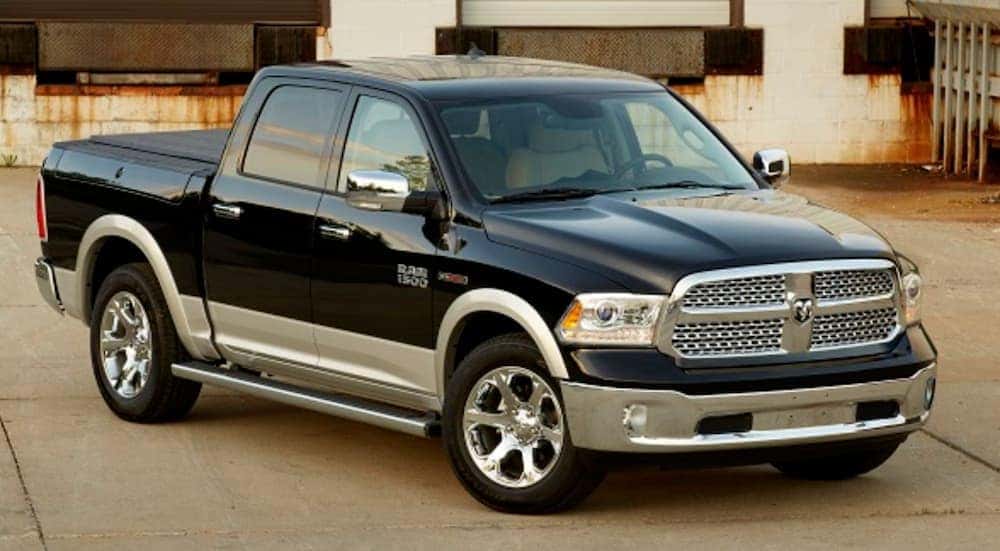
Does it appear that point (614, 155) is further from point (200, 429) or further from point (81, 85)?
point (81, 85)

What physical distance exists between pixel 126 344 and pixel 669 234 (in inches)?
123

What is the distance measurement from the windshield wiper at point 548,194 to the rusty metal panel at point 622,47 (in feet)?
41.5

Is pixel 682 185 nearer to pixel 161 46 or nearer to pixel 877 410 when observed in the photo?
pixel 877 410

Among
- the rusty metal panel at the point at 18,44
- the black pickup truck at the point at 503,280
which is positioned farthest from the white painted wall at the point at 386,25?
the black pickup truck at the point at 503,280

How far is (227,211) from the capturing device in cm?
1033

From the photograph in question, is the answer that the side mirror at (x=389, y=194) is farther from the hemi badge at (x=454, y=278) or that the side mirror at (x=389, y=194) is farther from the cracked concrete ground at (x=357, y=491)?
the cracked concrete ground at (x=357, y=491)

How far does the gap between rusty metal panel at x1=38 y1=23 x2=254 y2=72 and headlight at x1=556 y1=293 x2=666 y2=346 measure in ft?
44.7

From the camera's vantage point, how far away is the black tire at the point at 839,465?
959 centimetres

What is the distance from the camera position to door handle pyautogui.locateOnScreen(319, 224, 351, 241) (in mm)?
9672

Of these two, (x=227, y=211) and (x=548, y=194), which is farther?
(x=227, y=211)

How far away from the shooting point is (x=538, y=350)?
28.6 feet

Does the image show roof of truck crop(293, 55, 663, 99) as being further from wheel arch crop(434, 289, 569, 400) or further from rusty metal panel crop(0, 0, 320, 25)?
rusty metal panel crop(0, 0, 320, 25)

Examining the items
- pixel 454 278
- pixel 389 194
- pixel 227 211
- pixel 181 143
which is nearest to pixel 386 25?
pixel 181 143

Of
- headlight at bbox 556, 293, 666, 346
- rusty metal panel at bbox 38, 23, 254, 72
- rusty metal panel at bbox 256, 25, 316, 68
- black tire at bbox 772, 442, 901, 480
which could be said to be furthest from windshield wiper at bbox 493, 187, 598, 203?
rusty metal panel at bbox 38, 23, 254, 72
